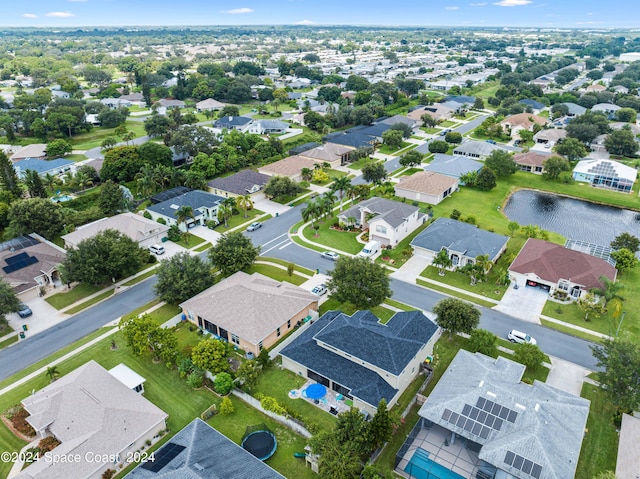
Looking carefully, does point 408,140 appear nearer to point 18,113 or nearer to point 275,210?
point 275,210

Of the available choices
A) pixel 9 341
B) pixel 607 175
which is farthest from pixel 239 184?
pixel 607 175

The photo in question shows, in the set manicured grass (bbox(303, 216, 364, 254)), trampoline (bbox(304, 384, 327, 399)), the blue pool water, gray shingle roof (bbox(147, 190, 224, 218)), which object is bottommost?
manicured grass (bbox(303, 216, 364, 254))

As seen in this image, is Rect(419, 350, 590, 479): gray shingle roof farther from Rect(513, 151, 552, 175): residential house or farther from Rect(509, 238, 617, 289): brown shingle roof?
Rect(513, 151, 552, 175): residential house

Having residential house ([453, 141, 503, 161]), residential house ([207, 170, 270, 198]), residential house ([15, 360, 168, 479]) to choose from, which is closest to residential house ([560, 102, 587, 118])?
residential house ([453, 141, 503, 161])

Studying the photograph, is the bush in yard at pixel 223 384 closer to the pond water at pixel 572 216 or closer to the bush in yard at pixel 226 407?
the bush in yard at pixel 226 407

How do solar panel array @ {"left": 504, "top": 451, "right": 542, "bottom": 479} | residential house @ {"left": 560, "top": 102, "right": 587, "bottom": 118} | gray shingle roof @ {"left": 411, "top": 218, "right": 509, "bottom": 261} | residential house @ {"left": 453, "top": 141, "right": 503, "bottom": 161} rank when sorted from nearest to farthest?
solar panel array @ {"left": 504, "top": 451, "right": 542, "bottom": 479} < gray shingle roof @ {"left": 411, "top": 218, "right": 509, "bottom": 261} < residential house @ {"left": 453, "top": 141, "right": 503, "bottom": 161} < residential house @ {"left": 560, "top": 102, "right": 587, "bottom": 118}

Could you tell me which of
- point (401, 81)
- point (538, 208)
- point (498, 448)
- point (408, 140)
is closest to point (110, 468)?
point (498, 448)

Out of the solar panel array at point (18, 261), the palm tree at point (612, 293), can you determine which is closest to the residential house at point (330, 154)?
the solar panel array at point (18, 261)
